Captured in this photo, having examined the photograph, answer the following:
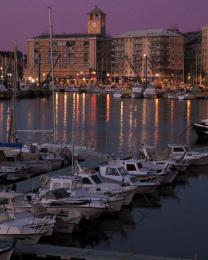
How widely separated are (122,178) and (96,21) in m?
95.5

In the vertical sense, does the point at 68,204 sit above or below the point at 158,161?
below

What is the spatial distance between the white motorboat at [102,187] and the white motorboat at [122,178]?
0.53 m

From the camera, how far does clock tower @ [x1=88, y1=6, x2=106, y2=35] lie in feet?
348

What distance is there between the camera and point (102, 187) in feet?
39.6

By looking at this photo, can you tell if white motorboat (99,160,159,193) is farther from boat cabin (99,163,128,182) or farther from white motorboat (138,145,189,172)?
white motorboat (138,145,189,172)

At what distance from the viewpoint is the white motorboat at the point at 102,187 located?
11930mm

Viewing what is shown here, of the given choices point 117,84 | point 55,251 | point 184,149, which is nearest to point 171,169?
point 184,149

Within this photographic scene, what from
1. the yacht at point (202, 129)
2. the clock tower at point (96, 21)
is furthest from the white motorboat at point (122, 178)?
the clock tower at point (96, 21)

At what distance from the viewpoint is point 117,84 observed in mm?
95938

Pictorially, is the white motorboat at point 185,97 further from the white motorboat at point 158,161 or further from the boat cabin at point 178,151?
the white motorboat at point 158,161

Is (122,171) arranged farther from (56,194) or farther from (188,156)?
(188,156)

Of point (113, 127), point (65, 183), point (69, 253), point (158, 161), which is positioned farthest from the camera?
point (113, 127)

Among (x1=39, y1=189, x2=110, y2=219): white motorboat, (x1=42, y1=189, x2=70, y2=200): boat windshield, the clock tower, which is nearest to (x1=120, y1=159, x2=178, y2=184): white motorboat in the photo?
(x1=39, y1=189, x2=110, y2=219): white motorboat

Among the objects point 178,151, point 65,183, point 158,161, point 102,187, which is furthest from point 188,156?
point 65,183
